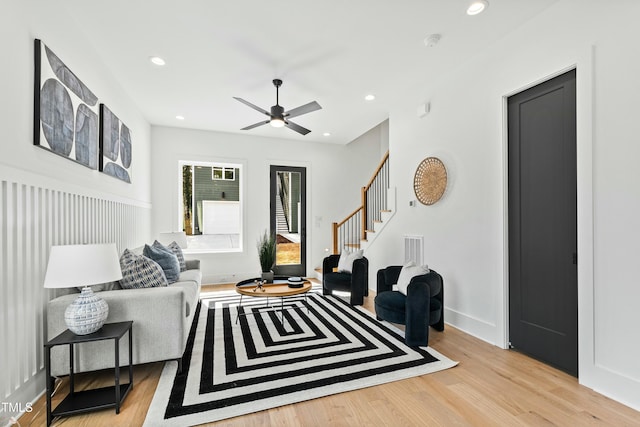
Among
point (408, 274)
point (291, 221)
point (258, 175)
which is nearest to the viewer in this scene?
point (408, 274)

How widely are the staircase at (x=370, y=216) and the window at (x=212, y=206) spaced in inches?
79.4

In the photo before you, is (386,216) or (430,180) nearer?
(430,180)

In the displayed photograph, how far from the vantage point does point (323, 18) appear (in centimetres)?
258

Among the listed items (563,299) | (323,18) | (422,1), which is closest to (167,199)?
(323,18)

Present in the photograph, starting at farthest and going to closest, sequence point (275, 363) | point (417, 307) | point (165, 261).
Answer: point (165, 261)
point (417, 307)
point (275, 363)

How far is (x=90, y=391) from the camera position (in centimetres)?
210

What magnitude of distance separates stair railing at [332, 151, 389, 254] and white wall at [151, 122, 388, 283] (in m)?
0.33

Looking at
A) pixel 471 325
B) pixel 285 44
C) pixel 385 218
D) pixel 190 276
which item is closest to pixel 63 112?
pixel 285 44

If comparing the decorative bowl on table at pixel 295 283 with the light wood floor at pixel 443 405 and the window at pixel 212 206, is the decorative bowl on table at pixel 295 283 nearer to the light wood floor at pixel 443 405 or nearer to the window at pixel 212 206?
the light wood floor at pixel 443 405

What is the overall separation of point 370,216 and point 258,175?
7.80ft

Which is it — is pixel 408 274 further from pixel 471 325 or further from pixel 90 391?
pixel 90 391

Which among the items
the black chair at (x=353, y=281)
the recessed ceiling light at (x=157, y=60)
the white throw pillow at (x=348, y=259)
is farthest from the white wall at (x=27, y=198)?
the white throw pillow at (x=348, y=259)

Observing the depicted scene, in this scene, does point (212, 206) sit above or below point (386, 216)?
above

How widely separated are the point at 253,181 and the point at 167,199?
5.25ft
